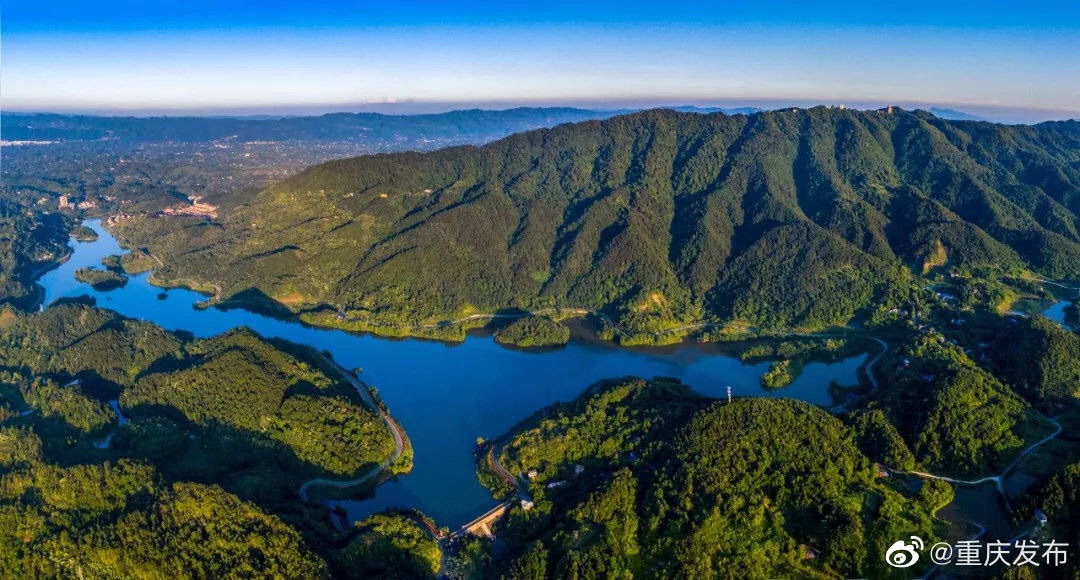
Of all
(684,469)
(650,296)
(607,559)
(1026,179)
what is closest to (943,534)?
(684,469)

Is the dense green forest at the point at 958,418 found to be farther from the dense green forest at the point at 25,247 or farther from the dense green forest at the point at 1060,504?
the dense green forest at the point at 25,247

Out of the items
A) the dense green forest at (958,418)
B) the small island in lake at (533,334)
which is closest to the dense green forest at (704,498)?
the dense green forest at (958,418)

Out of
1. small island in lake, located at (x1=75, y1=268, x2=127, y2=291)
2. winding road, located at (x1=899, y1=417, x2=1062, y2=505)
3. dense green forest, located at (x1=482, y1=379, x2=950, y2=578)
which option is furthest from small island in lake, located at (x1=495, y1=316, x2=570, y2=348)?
small island in lake, located at (x1=75, y1=268, x2=127, y2=291)

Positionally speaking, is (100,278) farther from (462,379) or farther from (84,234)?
(462,379)

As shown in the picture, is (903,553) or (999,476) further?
(999,476)

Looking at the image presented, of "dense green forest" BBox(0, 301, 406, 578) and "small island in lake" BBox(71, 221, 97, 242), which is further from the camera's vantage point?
"small island in lake" BBox(71, 221, 97, 242)

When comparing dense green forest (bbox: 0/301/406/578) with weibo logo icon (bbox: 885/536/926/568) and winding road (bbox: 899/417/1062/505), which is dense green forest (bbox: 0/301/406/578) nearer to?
weibo logo icon (bbox: 885/536/926/568)

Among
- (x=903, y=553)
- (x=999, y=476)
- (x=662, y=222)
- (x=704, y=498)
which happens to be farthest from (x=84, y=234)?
(x=999, y=476)
